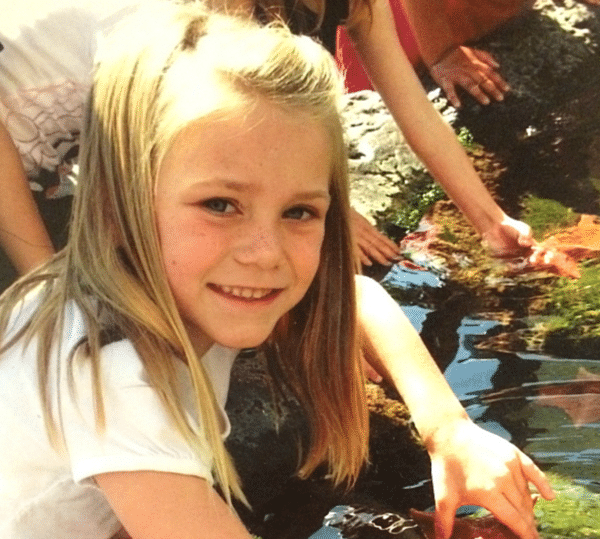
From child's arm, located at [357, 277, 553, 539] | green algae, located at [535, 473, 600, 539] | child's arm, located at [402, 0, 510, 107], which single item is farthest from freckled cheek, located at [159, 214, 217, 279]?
child's arm, located at [402, 0, 510, 107]

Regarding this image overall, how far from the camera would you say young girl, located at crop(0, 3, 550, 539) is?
0.73 m

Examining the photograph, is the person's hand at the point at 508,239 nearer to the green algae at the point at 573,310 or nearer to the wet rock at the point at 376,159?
the green algae at the point at 573,310

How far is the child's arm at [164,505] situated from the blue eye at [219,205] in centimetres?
22

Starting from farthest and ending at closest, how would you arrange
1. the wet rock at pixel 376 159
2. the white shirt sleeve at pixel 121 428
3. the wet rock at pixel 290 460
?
the wet rock at pixel 376 159, the wet rock at pixel 290 460, the white shirt sleeve at pixel 121 428

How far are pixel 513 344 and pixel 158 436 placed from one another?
0.66 m

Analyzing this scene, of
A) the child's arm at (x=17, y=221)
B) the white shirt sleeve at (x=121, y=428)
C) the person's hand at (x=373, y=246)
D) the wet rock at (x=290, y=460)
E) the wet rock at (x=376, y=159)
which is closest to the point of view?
the white shirt sleeve at (x=121, y=428)

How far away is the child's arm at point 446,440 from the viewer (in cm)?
89

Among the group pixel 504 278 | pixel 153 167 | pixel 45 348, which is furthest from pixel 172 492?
pixel 504 278

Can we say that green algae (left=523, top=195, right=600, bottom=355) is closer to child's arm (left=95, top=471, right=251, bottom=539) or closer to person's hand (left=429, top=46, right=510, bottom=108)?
person's hand (left=429, top=46, right=510, bottom=108)

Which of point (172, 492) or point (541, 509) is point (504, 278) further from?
point (172, 492)

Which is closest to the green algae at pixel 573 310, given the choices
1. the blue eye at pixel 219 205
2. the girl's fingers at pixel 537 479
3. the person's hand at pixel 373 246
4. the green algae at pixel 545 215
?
the green algae at pixel 545 215

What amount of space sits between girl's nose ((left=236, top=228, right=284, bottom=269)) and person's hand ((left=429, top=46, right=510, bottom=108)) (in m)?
1.01

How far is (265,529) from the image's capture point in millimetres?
976

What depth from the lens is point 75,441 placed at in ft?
2.39
